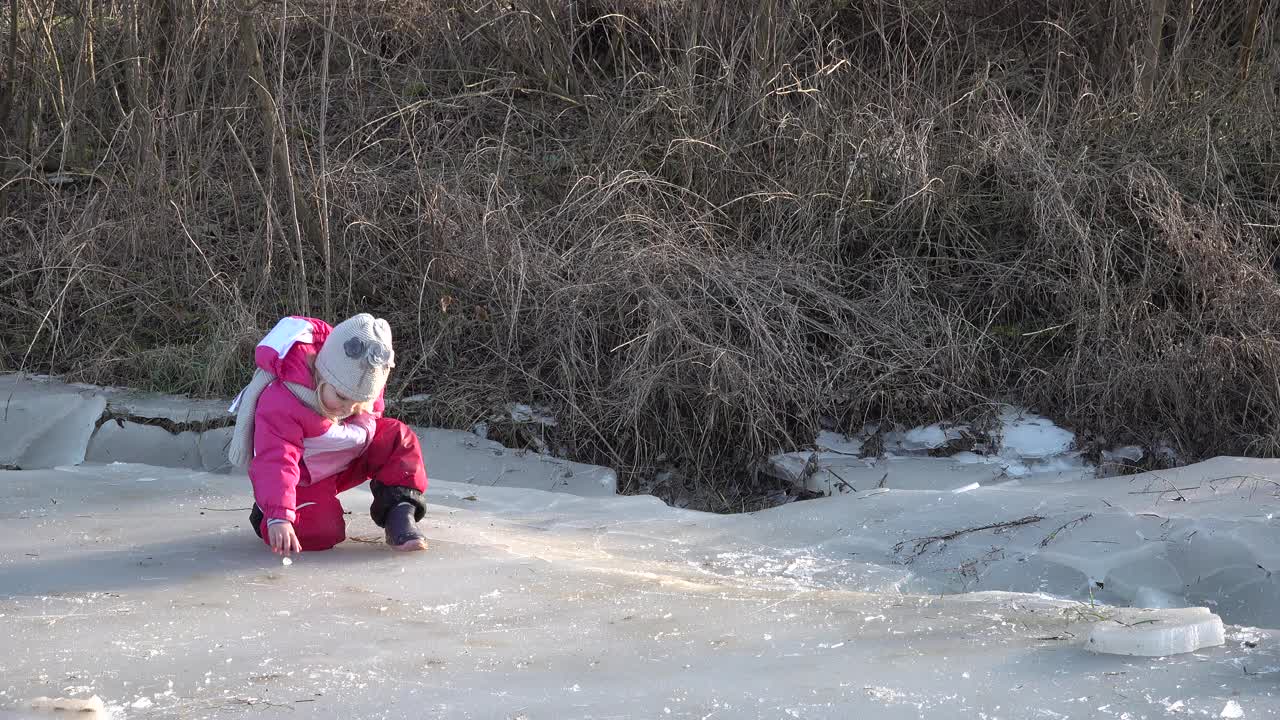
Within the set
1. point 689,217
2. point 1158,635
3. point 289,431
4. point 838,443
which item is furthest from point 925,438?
point 289,431

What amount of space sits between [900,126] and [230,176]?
11.1 ft

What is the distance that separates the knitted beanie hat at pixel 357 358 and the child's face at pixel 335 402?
34 millimetres

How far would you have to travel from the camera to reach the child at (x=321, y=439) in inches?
127

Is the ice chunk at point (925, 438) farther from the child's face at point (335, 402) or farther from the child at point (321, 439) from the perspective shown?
the child's face at point (335, 402)

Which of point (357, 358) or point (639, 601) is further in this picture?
point (357, 358)

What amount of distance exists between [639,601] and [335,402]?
0.99 meters

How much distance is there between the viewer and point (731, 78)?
6.38 metres

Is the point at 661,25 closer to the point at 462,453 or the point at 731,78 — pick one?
the point at 731,78

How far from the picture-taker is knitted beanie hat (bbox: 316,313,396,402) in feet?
10.5

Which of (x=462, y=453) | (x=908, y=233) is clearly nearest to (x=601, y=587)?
(x=462, y=453)

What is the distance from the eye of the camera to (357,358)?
10.5ft

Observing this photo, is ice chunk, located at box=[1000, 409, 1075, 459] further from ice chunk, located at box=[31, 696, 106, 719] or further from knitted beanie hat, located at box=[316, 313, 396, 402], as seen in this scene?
ice chunk, located at box=[31, 696, 106, 719]

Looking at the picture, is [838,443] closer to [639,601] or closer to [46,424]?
[639,601]

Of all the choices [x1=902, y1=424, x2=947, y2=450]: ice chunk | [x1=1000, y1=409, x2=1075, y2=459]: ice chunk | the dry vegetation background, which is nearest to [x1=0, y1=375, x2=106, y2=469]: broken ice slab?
the dry vegetation background
